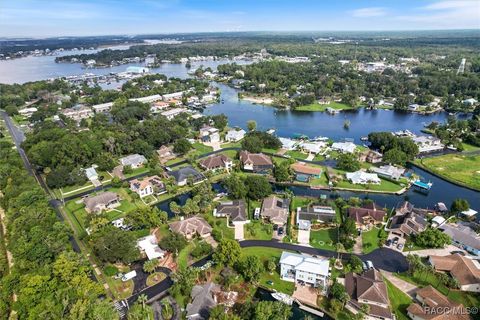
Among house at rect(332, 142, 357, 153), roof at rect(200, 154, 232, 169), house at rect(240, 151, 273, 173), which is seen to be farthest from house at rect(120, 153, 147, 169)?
house at rect(332, 142, 357, 153)

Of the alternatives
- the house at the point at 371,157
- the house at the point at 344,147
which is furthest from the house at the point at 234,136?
the house at the point at 371,157

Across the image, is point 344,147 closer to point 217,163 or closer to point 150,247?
point 217,163

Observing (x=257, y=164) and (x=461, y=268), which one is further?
(x=257, y=164)

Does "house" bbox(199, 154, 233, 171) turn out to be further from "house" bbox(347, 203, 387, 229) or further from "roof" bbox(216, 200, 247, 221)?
"house" bbox(347, 203, 387, 229)

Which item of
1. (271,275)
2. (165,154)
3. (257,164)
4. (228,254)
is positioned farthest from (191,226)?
(165,154)

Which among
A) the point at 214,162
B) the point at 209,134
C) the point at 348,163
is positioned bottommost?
the point at 209,134

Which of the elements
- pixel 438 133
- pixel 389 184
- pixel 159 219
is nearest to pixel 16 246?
pixel 159 219

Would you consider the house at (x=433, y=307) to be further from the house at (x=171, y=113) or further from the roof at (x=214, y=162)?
the house at (x=171, y=113)
